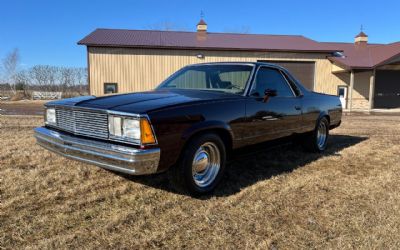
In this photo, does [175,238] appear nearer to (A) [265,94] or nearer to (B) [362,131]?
(A) [265,94]

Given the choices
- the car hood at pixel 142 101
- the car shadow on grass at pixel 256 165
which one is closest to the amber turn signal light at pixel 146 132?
the car hood at pixel 142 101

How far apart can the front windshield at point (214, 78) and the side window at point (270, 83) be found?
179 millimetres

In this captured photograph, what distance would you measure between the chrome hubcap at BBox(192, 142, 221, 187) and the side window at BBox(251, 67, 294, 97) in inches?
39.2

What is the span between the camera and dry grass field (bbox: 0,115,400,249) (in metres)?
2.67

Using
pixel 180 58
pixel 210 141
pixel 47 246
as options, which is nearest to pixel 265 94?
pixel 210 141

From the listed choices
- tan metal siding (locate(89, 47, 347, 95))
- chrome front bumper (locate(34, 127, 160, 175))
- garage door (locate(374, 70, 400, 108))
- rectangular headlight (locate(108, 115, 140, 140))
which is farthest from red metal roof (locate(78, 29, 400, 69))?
rectangular headlight (locate(108, 115, 140, 140))

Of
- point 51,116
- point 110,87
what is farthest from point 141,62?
point 51,116

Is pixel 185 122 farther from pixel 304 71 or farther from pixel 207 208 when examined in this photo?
pixel 304 71

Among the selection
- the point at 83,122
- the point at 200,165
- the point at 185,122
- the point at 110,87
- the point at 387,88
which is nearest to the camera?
the point at 185,122

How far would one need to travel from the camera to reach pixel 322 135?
623 centimetres

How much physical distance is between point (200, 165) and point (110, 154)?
3.43 feet

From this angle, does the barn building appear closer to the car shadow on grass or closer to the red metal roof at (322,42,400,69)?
the red metal roof at (322,42,400,69)

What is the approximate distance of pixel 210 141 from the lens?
11.6 ft

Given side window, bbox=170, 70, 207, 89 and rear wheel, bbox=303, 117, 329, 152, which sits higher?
side window, bbox=170, 70, 207, 89
